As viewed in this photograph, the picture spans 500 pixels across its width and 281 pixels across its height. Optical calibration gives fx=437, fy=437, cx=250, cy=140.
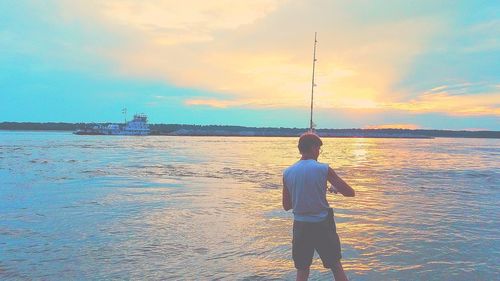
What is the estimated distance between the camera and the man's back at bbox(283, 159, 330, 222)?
15.0 ft

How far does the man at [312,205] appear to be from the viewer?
4586mm

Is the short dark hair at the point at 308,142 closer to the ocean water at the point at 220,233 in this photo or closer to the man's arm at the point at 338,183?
the man's arm at the point at 338,183

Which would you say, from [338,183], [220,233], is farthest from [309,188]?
[220,233]

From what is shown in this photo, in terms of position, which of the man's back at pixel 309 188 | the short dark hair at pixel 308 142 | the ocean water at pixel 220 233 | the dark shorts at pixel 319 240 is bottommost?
the ocean water at pixel 220 233

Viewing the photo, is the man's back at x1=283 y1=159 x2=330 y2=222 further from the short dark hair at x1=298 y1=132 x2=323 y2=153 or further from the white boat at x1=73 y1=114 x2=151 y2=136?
the white boat at x1=73 y1=114 x2=151 y2=136

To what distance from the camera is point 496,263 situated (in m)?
7.18

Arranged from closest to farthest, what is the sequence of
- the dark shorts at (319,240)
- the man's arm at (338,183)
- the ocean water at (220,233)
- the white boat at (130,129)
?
the man's arm at (338,183) → the dark shorts at (319,240) → the ocean water at (220,233) → the white boat at (130,129)

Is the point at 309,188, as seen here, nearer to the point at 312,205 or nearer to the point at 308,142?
the point at 312,205

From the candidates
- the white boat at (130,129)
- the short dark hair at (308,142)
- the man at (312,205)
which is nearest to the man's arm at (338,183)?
the man at (312,205)

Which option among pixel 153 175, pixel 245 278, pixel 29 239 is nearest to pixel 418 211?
pixel 245 278

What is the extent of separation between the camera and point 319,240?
4.72 metres

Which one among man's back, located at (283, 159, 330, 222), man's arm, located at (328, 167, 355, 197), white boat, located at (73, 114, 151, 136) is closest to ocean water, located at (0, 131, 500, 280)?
man's back, located at (283, 159, 330, 222)

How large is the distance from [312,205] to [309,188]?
20cm

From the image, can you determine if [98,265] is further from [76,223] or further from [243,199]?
[243,199]
